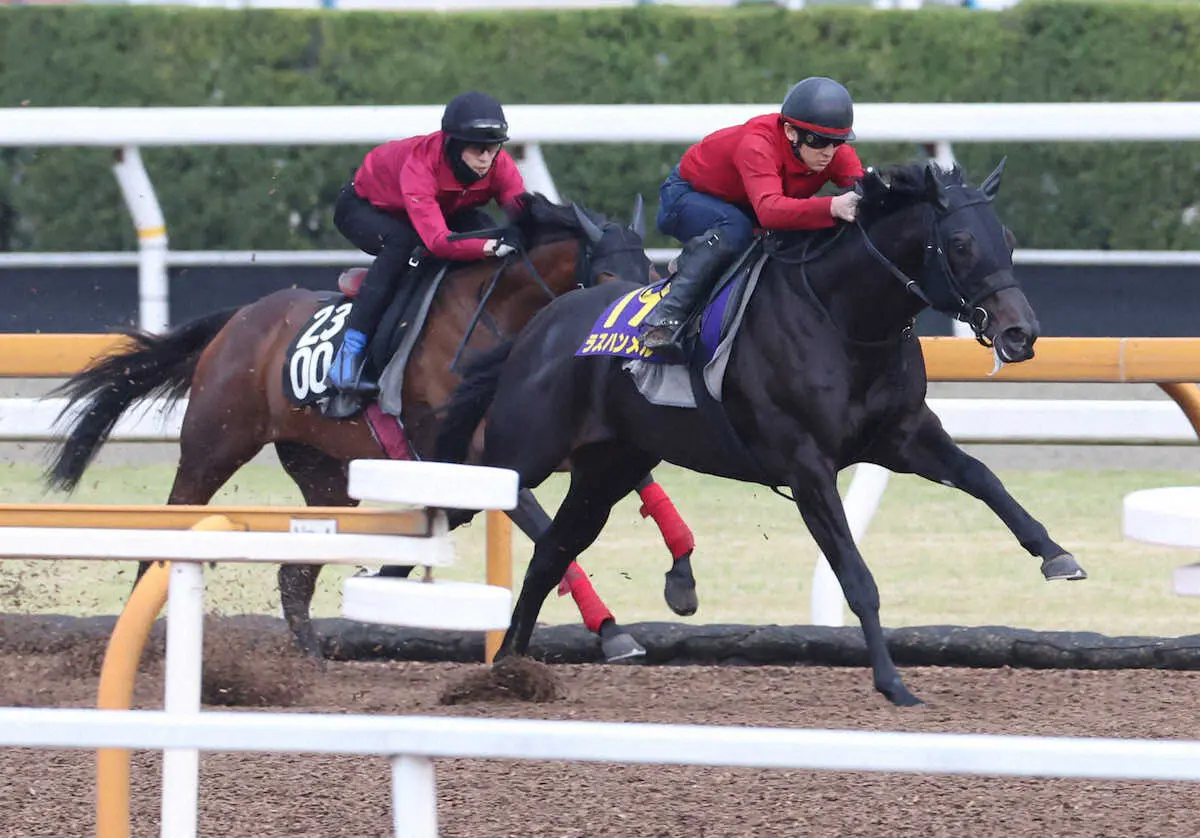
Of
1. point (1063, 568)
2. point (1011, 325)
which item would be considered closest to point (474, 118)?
point (1011, 325)

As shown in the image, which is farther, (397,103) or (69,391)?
(397,103)

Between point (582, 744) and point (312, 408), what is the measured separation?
3.59 m

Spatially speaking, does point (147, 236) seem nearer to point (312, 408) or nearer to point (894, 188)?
point (312, 408)

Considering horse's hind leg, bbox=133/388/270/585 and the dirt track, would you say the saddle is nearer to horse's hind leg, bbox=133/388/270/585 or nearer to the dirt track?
horse's hind leg, bbox=133/388/270/585

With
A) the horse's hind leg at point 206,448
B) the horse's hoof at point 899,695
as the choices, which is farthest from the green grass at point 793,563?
the horse's hoof at point 899,695

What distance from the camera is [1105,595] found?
233 inches

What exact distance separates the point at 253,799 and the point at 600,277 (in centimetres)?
206

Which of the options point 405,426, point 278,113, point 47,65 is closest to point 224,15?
point 47,65

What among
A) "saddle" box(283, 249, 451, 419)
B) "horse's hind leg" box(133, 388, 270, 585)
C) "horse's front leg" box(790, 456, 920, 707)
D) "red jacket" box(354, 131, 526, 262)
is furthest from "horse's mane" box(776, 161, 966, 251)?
"horse's hind leg" box(133, 388, 270, 585)

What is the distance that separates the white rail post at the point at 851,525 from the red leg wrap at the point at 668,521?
0.33 metres

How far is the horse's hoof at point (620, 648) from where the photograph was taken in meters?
4.73

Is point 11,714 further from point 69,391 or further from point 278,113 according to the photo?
point 278,113

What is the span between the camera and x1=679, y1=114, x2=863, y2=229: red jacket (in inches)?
171

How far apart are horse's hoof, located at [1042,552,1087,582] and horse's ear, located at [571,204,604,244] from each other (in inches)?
63.2
